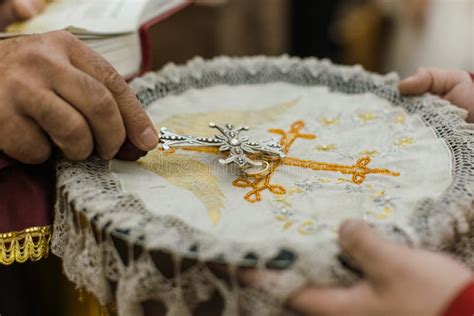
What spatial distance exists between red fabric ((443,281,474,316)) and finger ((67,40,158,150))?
35 cm

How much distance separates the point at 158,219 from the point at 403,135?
342 mm

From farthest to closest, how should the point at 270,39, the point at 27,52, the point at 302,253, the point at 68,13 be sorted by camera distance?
the point at 270,39
the point at 68,13
the point at 27,52
the point at 302,253

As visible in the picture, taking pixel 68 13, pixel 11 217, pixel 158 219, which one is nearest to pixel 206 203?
pixel 158 219

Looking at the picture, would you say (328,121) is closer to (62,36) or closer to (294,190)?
(294,190)

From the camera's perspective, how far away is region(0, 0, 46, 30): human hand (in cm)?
89

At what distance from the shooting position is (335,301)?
1.48ft

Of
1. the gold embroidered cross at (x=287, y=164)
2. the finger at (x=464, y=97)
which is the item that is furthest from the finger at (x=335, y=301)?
the finger at (x=464, y=97)

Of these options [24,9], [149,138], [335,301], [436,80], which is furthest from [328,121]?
[24,9]

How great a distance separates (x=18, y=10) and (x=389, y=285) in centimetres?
72

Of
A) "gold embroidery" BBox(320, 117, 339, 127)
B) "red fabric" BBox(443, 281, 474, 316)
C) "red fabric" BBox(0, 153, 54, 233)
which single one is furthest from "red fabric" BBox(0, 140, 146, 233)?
"red fabric" BBox(443, 281, 474, 316)

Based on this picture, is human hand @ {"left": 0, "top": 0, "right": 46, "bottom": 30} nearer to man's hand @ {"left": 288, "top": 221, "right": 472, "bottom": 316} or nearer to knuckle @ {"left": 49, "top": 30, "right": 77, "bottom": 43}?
knuckle @ {"left": 49, "top": 30, "right": 77, "bottom": 43}

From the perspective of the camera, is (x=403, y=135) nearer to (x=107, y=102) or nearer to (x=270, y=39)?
(x=107, y=102)

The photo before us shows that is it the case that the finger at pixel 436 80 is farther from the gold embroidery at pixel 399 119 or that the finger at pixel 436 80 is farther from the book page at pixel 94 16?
the book page at pixel 94 16

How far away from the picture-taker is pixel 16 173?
627 millimetres
